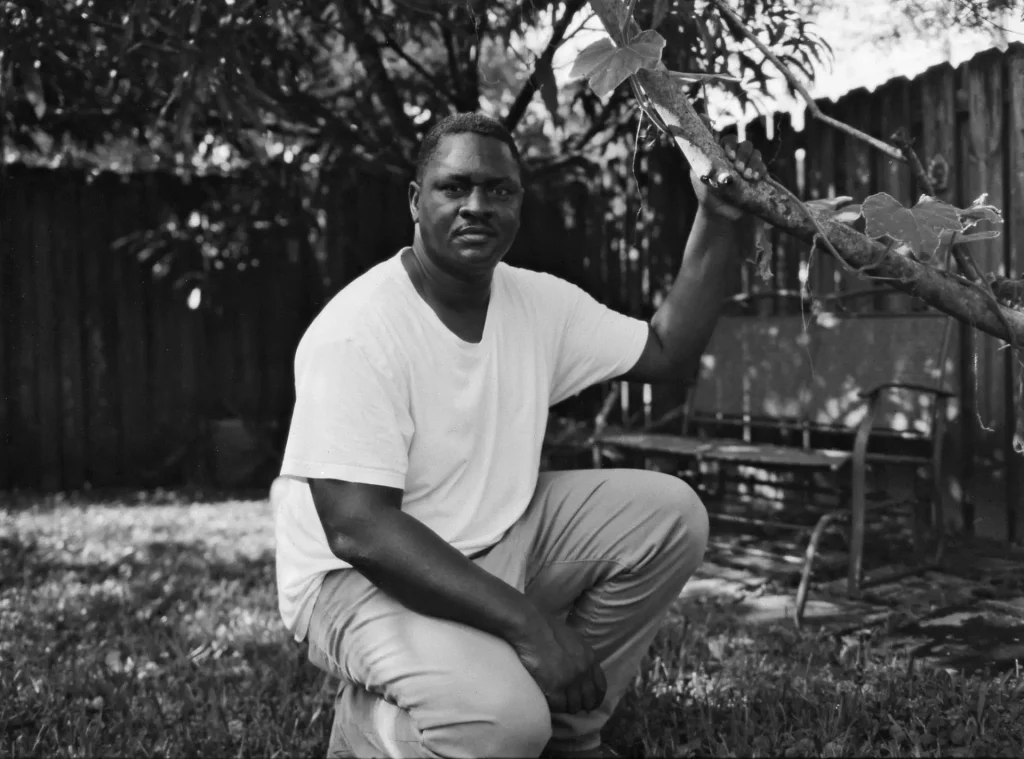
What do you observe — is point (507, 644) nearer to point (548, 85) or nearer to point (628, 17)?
point (628, 17)

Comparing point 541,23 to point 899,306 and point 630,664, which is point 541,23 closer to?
point 899,306

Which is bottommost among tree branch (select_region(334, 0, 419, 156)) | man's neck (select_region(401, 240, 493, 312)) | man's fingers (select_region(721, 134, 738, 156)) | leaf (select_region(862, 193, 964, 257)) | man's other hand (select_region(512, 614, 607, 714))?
man's other hand (select_region(512, 614, 607, 714))

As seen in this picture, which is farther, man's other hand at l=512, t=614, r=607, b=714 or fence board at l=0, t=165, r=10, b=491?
fence board at l=0, t=165, r=10, b=491

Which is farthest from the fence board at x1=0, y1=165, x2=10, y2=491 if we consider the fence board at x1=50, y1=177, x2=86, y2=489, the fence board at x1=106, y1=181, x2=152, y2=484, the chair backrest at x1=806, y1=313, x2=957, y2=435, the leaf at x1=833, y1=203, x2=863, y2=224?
the leaf at x1=833, y1=203, x2=863, y2=224

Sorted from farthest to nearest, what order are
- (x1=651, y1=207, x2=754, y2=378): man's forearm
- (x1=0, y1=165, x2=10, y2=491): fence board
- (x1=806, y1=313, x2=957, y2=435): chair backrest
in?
1. (x1=0, y1=165, x2=10, y2=491): fence board
2. (x1=806, y1=313, x2=957, y2=435): chair backrest
3. (x1=651, y1=207, x2=754, y2=378): man's forearm

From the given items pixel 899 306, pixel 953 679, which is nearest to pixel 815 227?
pixel 953 679

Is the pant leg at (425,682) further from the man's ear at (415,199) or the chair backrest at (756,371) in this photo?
the chair backrest at (756,371)

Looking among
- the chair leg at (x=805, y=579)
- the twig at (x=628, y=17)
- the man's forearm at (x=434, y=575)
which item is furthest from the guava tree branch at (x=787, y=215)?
the chair leg at (x=805, y=579)

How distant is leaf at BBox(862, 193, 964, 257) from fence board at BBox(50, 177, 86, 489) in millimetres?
6408

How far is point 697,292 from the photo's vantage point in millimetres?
2607

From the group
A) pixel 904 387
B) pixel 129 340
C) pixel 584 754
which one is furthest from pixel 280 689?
pixel 129 340

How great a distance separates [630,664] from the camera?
2.54m

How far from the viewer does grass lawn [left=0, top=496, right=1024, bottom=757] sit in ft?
8.33

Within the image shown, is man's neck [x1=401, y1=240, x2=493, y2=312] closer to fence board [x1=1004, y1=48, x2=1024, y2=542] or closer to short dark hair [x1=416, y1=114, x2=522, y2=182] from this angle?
short dark hair [x1=416, y1=114, x2=522, y2=182]
